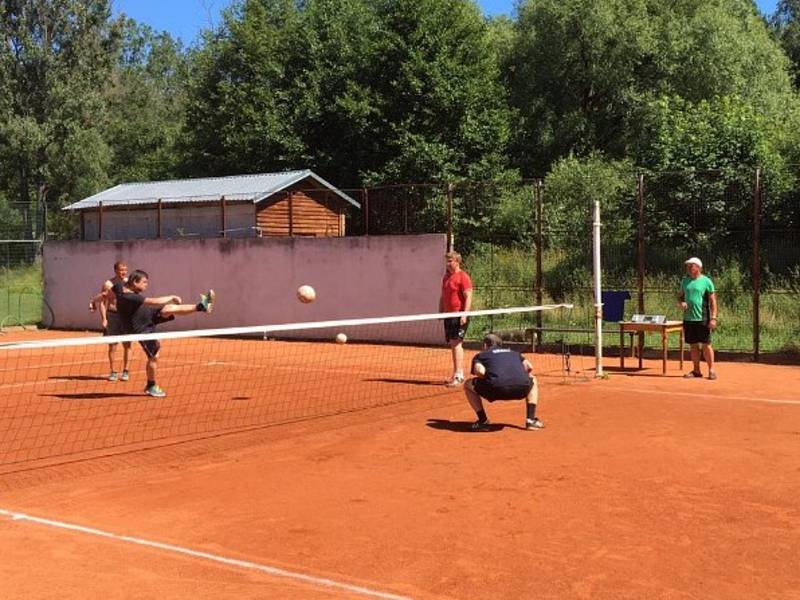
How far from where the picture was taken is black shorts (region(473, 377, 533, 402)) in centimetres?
949

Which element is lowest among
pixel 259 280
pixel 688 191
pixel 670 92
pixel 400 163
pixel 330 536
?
pixel 330 536

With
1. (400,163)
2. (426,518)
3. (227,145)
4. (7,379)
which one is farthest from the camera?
(227,145)

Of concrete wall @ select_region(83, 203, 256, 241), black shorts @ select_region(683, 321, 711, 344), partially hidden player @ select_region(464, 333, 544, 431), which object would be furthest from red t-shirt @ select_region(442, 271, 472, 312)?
concrete wall @ select_region(83, 203, 256, 241)

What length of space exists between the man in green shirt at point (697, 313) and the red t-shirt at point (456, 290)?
3608 mm

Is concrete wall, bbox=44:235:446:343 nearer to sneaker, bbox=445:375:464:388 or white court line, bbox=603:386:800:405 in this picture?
sneaker, bbox=445:375:464:388

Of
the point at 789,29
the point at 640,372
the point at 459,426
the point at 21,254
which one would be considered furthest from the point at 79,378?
the point at 789,29

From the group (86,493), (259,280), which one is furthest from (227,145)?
(86,493)

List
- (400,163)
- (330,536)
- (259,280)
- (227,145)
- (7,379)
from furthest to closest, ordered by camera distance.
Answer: (227,145)
(400,163)
(259,280)
(7,379)
(330,536)

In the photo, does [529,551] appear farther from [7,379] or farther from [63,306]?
[63,306]

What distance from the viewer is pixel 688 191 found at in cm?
2173

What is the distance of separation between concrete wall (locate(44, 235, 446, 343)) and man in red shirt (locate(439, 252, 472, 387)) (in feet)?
23.2

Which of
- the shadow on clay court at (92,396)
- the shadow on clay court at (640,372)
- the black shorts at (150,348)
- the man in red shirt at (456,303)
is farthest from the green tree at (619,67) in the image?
the shadow on clay court at (92,396)

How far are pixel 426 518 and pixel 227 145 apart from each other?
39.5 meters

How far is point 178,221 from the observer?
35.6 meters
